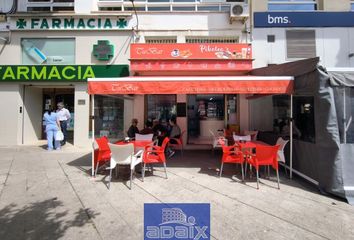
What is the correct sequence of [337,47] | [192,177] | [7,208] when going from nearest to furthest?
[7,208] < [192,177] < [337,47]

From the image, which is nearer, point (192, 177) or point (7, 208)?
point (7, 208)

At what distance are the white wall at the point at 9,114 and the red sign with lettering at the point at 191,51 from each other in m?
5.12

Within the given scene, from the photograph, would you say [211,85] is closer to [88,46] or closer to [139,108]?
[139,108]

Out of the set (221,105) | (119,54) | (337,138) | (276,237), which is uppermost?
(119,54)

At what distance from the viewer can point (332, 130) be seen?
470cm

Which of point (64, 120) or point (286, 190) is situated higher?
point (64, 120)

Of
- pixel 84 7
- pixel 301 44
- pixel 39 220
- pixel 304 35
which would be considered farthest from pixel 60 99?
pixel 304 35

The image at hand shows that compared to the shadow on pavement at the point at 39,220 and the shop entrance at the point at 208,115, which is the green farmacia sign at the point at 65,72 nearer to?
the shop entrance at the point at 208,115

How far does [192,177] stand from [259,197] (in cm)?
170

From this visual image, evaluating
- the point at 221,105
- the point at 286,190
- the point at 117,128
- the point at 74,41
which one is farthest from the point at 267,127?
the point at 74,41

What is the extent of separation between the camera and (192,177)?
5855 millimetres

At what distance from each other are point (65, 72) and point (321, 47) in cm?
1007

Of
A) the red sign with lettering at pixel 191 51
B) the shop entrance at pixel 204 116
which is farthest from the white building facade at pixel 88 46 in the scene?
the red sign with lettering at pixel 191 51

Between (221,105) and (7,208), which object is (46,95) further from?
(7,208)
